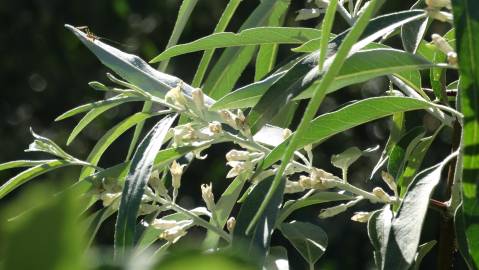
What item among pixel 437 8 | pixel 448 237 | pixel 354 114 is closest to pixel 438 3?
pixel 437 8

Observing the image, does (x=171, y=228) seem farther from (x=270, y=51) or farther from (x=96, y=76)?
(x=96, y=76)

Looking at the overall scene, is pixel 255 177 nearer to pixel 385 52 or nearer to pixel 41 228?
pixel 385 52

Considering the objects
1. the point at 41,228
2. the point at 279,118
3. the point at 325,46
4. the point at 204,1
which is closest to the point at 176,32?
the point at 279,118

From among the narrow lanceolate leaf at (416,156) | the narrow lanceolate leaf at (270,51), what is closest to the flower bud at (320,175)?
the narrow lanceolate leaf at (416,156)

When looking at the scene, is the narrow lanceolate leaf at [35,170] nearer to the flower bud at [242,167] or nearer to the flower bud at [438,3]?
the flower bud at [242,167]

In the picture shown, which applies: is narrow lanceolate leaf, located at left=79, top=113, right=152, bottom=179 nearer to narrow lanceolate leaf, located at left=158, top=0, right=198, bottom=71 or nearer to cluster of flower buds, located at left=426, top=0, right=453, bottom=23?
narrow lanceolate leaf, located at left=158, top=0, right=198, bottom=71
